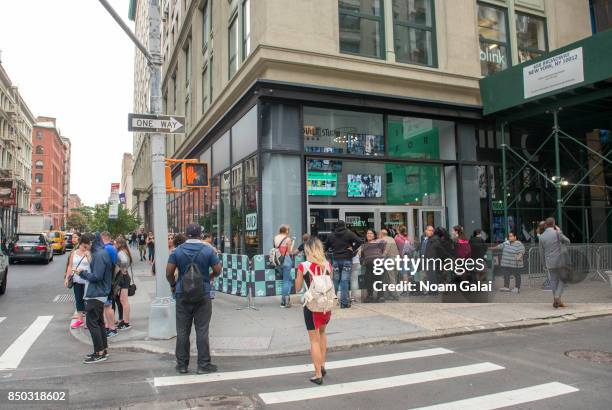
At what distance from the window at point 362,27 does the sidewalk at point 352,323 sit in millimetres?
8043

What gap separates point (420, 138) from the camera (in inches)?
601

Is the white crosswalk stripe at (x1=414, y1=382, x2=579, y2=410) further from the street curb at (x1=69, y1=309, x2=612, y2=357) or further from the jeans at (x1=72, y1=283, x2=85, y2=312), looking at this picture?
the jeans at (x1=72, y1=283, x2=85, y2=312)

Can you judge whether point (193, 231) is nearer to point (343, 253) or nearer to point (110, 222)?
point (343, 253)

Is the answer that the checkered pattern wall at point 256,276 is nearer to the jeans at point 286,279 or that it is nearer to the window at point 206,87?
the jeans at point 286,279

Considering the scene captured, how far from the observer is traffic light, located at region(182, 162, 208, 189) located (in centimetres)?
885

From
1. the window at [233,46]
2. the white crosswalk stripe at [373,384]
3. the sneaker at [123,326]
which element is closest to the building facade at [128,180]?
the window at [233,46]

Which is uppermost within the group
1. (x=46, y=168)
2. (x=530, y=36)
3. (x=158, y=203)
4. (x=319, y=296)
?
(x=46, y=168)

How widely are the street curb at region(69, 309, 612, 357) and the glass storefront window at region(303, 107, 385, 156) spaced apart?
23.4ft

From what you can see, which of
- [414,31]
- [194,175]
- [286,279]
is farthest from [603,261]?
[194,175]

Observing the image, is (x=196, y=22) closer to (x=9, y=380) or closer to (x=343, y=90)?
(x=343, y=90)

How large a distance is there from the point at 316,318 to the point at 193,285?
5.20 ft

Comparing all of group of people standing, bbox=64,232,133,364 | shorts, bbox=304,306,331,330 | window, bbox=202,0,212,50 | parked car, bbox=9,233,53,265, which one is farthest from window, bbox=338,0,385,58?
parked car, bbox=9,233,53,265

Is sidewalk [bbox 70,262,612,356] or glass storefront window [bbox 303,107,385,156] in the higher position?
glass storefront window [bbox 303,107,385,156]

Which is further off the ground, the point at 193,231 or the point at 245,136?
the point at 245,136
